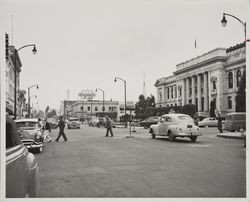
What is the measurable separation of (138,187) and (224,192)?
1642 mm

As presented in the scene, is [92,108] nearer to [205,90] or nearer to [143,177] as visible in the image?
[205,90]

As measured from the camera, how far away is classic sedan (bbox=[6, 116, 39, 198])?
404 centimetres

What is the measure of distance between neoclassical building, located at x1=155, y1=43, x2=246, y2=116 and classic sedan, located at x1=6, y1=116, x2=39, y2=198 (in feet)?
164

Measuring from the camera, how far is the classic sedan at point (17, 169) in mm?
4043

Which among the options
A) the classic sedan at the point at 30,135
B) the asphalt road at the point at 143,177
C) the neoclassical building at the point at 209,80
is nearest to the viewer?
the asphalt road at the point at 143,177

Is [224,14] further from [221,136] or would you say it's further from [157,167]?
[221,136]

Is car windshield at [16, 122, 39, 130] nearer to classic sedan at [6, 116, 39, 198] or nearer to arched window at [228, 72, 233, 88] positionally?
classic sedan at [6, 116, 39, 198]

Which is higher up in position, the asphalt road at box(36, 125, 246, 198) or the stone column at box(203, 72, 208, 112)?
the stone column at box(203, 72, 208, 112)

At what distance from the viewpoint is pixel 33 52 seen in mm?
7059

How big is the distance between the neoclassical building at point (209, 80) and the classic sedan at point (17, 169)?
50052 mm

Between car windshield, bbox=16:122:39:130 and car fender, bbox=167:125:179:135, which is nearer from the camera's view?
car windshield, bbox=16:122:39:130

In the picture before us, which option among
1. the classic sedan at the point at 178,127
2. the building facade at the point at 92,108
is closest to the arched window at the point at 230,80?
the building facade at the point at 92,108

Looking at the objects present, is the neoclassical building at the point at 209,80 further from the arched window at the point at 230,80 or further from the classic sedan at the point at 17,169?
the classic sedan at the point at 17,169

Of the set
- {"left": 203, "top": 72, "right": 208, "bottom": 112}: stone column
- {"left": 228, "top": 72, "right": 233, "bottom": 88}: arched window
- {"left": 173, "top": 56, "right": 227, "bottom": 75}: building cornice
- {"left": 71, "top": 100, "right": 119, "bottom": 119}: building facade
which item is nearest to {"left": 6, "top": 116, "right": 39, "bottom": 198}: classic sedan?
{"left": 228, "top": 72, "right": 233, "bottom": 88}: arched window
